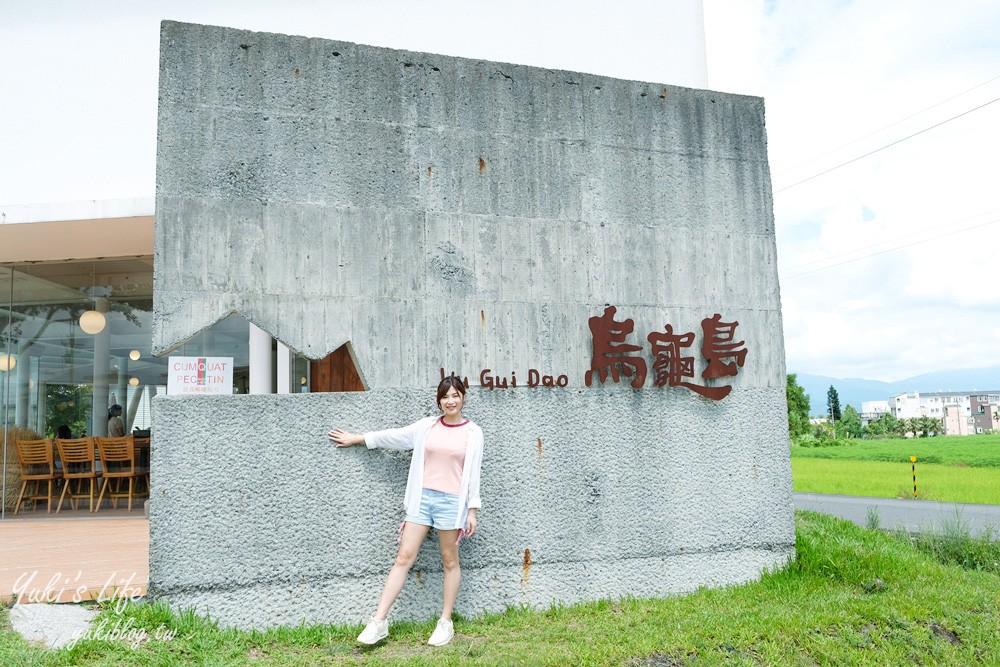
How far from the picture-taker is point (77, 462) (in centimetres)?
989

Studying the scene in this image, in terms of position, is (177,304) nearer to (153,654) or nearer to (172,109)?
(172,109)

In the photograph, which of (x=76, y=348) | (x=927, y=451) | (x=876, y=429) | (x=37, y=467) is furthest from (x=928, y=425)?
(x=37, y=467)

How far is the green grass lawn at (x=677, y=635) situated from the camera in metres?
4.25

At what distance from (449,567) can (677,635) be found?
58.1 inches

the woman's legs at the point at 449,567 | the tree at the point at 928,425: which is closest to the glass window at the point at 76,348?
the woman's legs at the point at 449,567

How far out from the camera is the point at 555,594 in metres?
5.27

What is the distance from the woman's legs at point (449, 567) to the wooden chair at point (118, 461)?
22.0ft

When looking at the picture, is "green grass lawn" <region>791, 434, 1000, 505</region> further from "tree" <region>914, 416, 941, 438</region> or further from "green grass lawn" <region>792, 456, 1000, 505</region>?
"tree" <region>914, 416, 941, 438</region>

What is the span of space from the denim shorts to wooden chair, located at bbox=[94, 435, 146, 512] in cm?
668

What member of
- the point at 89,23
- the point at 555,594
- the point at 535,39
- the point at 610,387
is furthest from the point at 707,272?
the point at 89,23

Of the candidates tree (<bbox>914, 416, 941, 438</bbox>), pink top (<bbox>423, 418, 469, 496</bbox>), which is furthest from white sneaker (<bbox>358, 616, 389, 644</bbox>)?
tree (<bbox>914, 416, 941, 438</bbox>)

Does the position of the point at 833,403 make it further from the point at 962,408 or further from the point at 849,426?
the point at 962,408

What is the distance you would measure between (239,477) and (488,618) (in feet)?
6.24

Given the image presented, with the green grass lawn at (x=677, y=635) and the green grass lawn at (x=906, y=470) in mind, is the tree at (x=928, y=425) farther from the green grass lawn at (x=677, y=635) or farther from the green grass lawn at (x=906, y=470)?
the green grass lawn at (x=677, y=635)
